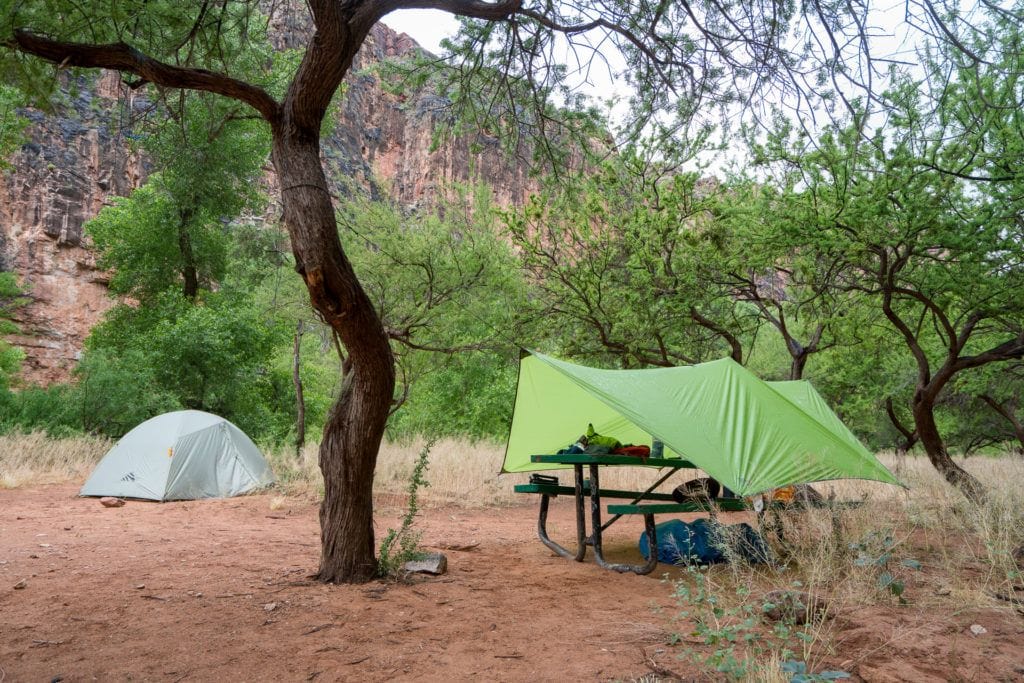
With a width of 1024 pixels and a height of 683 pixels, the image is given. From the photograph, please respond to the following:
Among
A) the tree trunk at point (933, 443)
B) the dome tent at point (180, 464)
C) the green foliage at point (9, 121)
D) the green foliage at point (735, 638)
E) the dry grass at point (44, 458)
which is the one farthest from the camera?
the dry grass at point (44, 458)

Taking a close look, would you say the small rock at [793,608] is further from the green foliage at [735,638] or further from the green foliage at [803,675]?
the green foliage at [803,675]

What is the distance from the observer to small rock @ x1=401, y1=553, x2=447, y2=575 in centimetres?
534

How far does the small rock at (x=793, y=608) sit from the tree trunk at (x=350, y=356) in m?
2.68

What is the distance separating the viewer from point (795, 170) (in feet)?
31.3

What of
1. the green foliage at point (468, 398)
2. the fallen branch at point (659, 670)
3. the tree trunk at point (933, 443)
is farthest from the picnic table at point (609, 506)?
the green foliage at point (468, 398)

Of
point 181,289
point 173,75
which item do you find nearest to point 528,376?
point 173,75

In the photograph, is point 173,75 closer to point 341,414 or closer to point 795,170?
point 341,414

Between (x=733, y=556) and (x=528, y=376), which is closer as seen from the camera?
(x=733, y=556)

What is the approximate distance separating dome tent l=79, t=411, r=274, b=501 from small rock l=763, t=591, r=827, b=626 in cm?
921

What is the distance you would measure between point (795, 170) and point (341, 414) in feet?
24.1

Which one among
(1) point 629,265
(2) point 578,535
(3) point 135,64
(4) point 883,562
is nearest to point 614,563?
(2) point 578,535

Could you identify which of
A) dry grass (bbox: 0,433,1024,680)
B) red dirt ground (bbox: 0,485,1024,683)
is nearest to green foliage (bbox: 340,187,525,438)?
dry grass (bbox: 0,433,1024,680)

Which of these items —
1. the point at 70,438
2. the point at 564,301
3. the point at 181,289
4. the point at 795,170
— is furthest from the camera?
the point at 181,289

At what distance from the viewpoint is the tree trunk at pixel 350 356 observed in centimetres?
447
